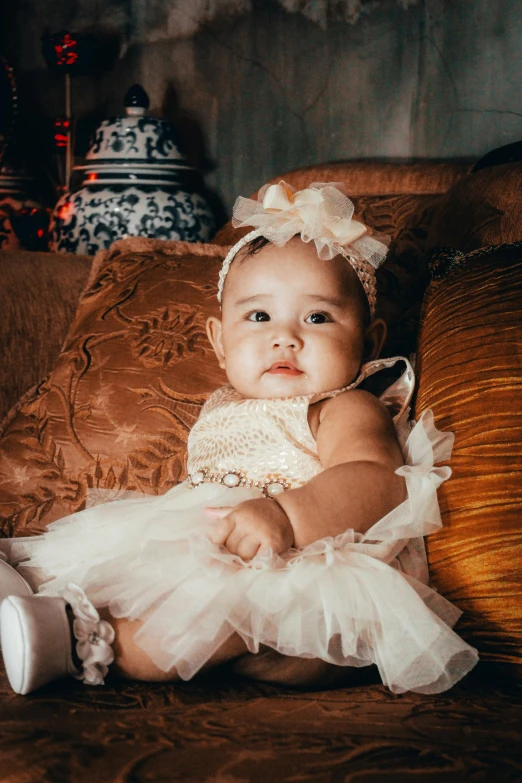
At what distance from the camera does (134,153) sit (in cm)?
219

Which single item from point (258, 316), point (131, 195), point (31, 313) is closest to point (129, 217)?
point (131, 195)

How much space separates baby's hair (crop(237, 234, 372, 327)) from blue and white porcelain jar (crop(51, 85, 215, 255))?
89cm

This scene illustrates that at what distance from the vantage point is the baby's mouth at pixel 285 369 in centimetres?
121

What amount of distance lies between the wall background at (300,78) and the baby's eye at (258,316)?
89 cm

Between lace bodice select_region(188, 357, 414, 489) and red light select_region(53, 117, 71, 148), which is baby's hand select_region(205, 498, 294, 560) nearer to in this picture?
lace bodice select_region(188, 357, 414, 489)

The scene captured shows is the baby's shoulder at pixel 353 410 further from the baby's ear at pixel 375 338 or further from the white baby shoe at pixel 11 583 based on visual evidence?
the white baby shoe at pixel 11 583

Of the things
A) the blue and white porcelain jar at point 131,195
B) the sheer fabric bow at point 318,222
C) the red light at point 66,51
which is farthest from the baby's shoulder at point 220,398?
the red light at point 66,51

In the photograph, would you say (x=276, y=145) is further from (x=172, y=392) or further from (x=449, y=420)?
(x=449, y=420)

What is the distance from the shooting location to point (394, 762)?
0.70m

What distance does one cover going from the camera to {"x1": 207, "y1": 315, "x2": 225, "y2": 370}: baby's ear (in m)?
1.38

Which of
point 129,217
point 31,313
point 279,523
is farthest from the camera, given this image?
point 129,217

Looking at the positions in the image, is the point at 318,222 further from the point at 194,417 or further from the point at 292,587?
the point at 292,587

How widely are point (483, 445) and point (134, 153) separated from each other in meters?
1.49

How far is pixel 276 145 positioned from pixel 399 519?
157 centimetres
